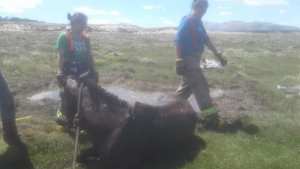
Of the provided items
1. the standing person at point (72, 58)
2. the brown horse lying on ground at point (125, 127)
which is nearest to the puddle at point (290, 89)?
the brown horse lying on ground at point (125, 127)

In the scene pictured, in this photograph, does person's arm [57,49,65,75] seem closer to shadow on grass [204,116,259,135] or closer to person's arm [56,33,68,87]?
person's arm [56,33,68,87]

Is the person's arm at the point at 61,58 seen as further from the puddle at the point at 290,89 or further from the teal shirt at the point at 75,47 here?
the puddle at the point at 290,89

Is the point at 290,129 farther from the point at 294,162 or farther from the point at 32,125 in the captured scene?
the point at 32,125

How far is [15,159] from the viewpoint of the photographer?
920cm

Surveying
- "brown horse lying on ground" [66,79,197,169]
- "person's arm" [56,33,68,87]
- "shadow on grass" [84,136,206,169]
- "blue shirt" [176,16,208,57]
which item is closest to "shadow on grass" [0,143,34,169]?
"brown horse lying on ground" [66,79,197,169]

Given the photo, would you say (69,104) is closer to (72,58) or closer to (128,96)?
(72,58)

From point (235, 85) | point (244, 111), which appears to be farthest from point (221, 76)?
point (244, 111)

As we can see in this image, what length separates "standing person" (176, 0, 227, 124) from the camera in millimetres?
11086

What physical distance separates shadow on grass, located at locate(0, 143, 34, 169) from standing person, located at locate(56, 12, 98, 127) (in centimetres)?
150

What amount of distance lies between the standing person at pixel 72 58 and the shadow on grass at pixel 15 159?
4.91 feet

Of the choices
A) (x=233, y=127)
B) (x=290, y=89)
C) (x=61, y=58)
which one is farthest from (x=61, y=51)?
(x=290, y=89)

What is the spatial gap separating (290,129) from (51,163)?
6.75 meters

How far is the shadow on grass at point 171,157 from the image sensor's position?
9117mm

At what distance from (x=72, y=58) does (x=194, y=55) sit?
10.9 feet
